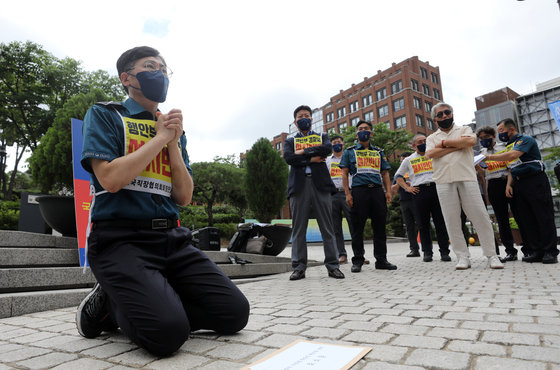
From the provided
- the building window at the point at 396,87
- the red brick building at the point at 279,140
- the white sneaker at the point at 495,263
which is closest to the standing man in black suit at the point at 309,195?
the white sneaker at the point at 495,263

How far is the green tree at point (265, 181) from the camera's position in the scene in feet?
85.9

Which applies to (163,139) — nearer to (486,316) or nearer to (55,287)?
(486,316)

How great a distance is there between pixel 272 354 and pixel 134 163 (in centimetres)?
128

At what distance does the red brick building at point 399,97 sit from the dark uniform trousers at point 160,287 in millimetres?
→ 53858

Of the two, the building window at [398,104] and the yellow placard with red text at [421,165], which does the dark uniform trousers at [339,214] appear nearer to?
the yellow placard with red text at [421,165]

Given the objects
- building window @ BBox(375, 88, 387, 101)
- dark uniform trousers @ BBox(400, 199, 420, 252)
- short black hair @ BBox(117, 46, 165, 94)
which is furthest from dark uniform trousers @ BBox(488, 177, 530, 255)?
building window @ BBox(375, 88, 387, 101)

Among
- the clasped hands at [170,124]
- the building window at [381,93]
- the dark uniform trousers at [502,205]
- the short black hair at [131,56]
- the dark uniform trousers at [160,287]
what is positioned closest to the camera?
the dark uniform trousers at [160,287]

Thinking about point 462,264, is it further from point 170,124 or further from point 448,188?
point 170,124

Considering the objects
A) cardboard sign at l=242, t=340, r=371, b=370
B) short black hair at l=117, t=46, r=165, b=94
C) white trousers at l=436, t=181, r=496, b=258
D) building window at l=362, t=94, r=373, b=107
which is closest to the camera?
cardboard sign at l=242, t=340, r=371, b=370

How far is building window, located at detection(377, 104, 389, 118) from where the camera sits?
5725 cm

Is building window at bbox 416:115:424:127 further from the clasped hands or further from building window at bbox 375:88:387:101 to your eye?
the clasped hands

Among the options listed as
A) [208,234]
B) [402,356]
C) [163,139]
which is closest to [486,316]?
[402,356]

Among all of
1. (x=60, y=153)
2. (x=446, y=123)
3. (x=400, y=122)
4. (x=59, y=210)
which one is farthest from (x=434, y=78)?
(x=59, y=210)

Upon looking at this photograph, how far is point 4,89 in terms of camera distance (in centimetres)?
2292
